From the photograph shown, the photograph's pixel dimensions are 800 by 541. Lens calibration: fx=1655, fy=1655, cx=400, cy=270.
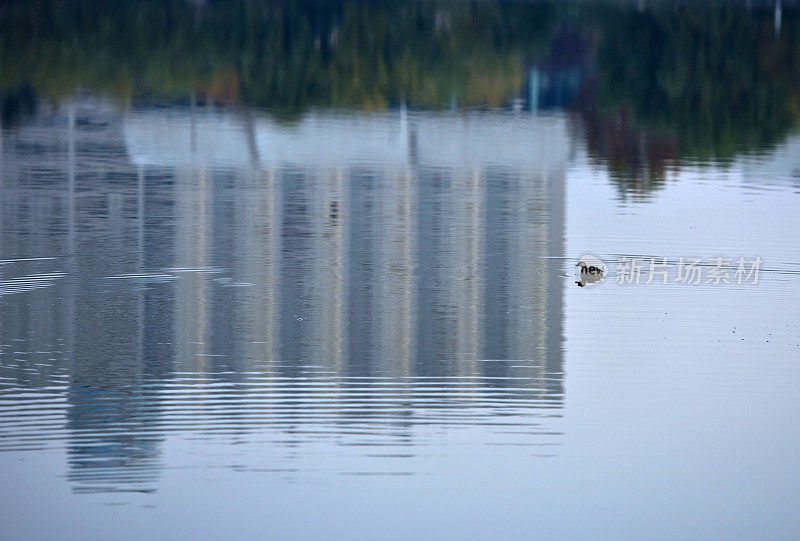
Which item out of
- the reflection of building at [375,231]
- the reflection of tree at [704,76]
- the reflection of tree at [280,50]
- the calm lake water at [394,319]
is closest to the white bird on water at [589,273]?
the calm lake water at [394,319]

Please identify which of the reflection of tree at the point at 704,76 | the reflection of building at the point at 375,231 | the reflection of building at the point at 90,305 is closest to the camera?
the reflection of building at the point at 90,305

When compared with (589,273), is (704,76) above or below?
above

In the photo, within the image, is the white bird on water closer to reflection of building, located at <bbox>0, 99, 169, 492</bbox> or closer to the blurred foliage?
reflection of building, located at <bbox>0, 99, 169, 492</bbox>

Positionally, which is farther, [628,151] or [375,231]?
[628,151]

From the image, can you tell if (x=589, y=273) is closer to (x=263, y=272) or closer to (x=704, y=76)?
(x=263, y=272)

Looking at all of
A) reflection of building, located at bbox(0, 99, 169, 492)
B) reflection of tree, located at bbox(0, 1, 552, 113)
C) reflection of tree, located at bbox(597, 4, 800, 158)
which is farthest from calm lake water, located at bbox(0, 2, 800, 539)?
reflection of tree, located at bbox(0, 1, 552, 113)

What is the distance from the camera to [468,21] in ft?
149

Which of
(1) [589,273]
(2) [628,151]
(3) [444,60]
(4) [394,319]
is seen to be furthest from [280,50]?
(4) [394,319]

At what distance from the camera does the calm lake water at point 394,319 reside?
9.31m

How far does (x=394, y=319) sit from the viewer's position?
43.2 feet

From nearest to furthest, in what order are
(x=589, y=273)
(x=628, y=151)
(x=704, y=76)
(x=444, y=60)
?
(x=589, y=273) → (x=628, y=151) → (x=704, y=76) → (x=444, y=60)

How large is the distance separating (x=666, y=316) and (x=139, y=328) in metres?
4.28

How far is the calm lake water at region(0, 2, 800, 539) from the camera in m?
9.31

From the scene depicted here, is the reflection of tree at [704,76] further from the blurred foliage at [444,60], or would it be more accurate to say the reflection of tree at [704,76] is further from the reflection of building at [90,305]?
the reflection of building at [90,305]
